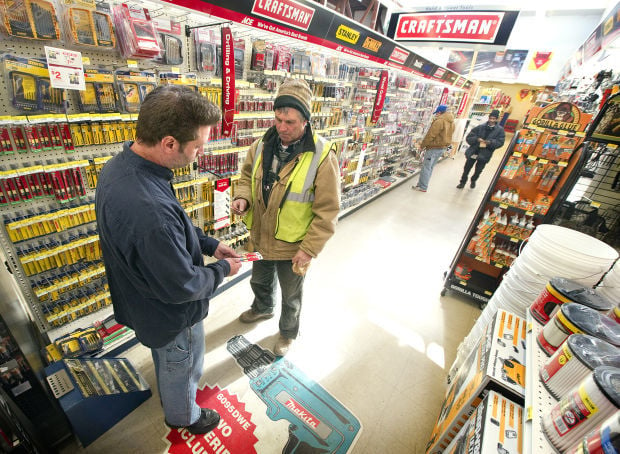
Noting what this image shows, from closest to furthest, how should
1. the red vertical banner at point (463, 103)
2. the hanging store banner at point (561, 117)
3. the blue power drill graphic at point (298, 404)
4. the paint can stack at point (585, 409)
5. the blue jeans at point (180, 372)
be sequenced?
the paint can stack at point (585, 409) < the blue jeans at point (180, 372) < the blue power drill graphic at point (298, 404) < the hanging store banner at point (561, 117) < the red vertical banner at point (463, 103)

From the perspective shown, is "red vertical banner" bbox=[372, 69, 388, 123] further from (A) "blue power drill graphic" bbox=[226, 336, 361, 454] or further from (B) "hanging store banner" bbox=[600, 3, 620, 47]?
(A) "blue power drill graphic" bbox=[226, 336, 361, 454]

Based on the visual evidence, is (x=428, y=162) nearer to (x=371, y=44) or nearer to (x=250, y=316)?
(x=371, y=44)

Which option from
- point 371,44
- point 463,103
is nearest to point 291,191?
point 371,44

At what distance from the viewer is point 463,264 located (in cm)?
348

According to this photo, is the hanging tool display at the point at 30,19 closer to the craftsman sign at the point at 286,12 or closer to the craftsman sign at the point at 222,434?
the craftsman sign at the point at 286,12

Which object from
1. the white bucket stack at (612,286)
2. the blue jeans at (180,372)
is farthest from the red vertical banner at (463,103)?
the blue jeans at (180,372)

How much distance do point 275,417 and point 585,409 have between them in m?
1.79

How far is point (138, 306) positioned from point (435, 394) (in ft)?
7.89

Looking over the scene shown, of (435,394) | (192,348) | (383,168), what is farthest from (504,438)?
(383,168)

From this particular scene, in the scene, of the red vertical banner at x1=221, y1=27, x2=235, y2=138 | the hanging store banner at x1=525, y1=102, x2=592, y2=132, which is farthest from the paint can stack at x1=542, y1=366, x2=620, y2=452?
the red vertical banner at x1=221, y1=27, x2=235, y2=138

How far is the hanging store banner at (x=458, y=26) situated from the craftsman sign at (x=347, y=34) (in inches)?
149

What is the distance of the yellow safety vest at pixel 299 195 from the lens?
1.79m

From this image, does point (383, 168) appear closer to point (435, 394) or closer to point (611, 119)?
point (611, 119)

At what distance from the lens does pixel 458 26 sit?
589cm
